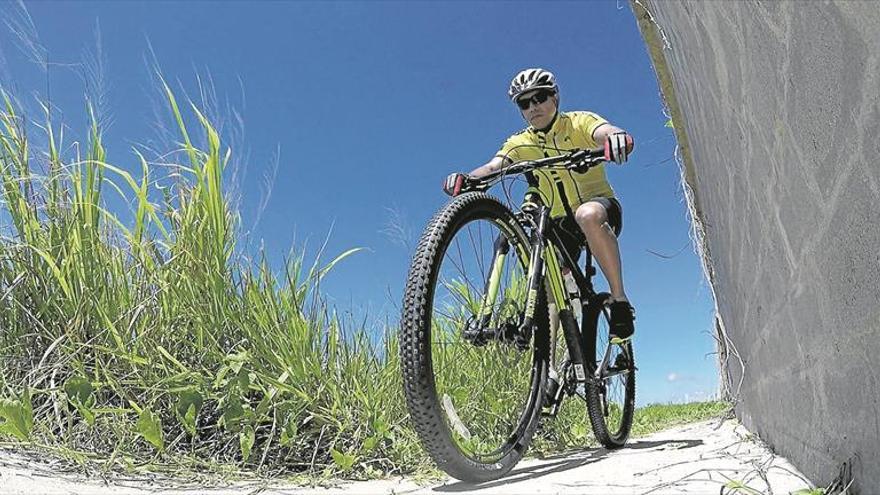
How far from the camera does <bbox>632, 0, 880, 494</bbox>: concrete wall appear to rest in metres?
1.09

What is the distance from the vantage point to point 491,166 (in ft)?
9.99

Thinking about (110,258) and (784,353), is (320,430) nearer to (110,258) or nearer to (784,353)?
(110,258)

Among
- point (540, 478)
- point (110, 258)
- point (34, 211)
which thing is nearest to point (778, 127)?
point (540, 478)

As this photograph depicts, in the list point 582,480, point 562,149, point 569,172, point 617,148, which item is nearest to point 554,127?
point 562,149

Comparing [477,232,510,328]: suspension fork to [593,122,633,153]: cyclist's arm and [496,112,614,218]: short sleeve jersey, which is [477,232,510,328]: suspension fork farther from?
[593,122,633,153]: cyclist's arm

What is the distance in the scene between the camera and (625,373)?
3.77 meters

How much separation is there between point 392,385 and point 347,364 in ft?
0.69

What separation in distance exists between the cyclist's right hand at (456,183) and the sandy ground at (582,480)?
102cm

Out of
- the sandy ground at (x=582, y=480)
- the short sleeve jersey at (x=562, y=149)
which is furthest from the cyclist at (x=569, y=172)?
the sandy ground at (x=582, y=480)

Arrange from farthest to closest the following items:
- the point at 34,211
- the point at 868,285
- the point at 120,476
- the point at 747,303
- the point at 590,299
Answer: the point at 590,299
the point at 34,211
the point at 747,303
the point at 120,476
the point at 868,285

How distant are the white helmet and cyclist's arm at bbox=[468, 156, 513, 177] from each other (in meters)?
0.29

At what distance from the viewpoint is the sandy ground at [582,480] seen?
1.91 meters

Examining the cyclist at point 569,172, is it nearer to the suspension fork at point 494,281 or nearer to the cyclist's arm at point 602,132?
the cyclist's arm at point 602,132

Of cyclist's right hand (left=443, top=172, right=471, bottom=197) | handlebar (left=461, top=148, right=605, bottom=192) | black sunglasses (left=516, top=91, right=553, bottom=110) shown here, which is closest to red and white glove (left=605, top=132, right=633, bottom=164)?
handlebar (left=461, top=148, right=605, bottom=192)
